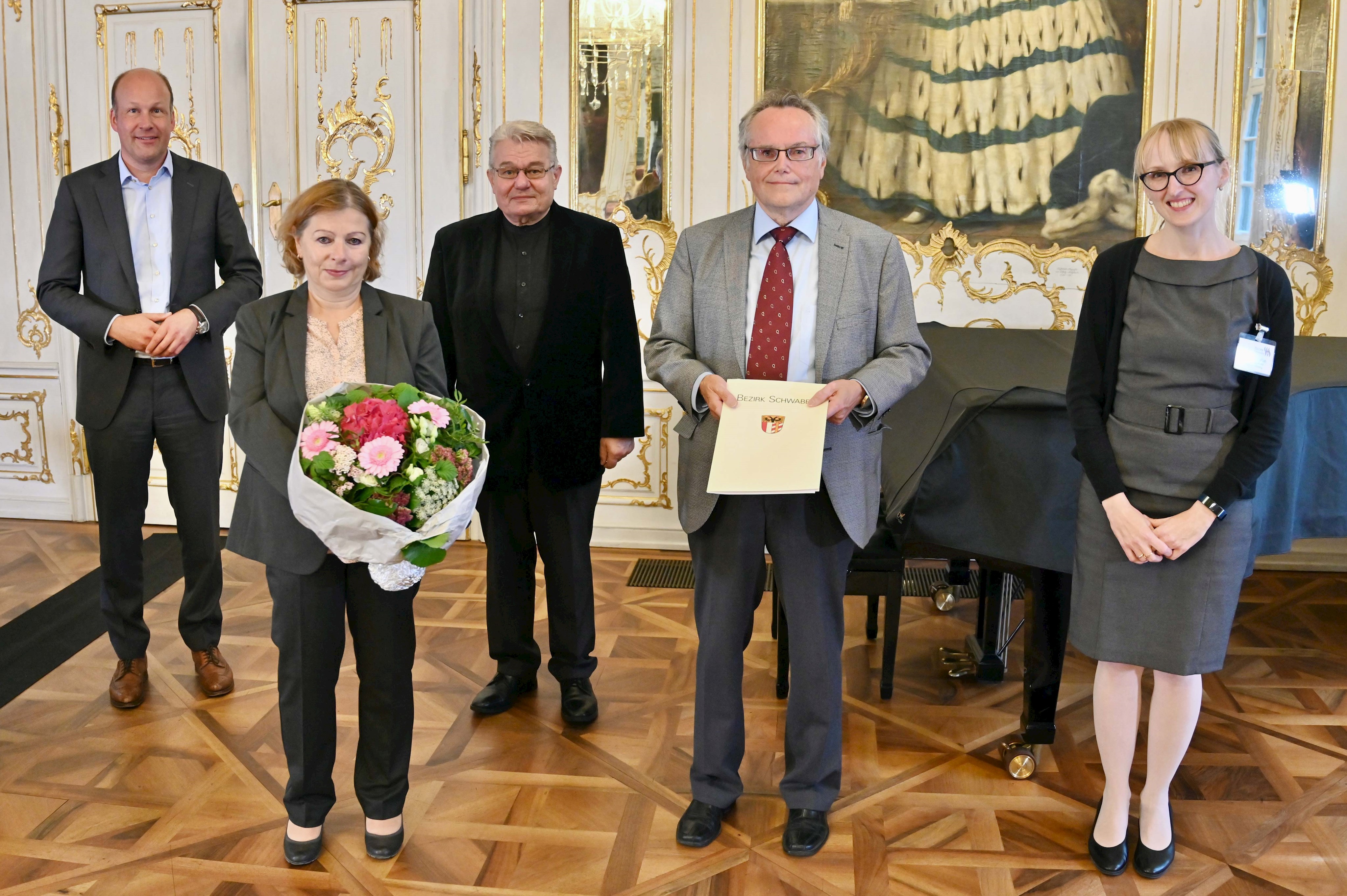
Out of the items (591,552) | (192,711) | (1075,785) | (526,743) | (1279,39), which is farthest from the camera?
(591,552)

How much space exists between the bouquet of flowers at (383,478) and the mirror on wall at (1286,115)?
4255 mm

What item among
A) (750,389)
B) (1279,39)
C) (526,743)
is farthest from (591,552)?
(1279,39)

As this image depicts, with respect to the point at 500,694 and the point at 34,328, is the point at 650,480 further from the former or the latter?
the point at 34,328

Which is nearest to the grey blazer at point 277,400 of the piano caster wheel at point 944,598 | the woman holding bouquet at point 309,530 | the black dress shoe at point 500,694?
the woman holding bouquet at point 309,530

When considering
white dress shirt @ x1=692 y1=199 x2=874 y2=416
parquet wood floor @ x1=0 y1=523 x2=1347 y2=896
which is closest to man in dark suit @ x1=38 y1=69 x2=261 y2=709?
parquet wood floor @ x1=0 y1=523 x2=1347 y2=896

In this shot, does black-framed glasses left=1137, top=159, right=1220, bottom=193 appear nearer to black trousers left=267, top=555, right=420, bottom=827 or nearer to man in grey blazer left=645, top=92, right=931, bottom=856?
man in grey blazer left=645, top=92, right=931, bottom=856

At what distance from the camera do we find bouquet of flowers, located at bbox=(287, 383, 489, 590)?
2.28m

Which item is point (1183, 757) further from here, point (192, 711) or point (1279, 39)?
point (1279, 39)

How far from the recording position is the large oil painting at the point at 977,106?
5.14 metres

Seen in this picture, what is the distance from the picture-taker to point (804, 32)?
5270 millimetres

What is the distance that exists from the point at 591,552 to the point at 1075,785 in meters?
3.01

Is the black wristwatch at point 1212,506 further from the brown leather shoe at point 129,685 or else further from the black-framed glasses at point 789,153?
the brown leather shoe at point 129,685

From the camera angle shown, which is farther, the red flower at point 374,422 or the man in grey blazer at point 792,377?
the man in grey blazer at point 792,377

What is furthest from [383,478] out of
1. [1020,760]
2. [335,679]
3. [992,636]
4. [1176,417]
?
[992,636]
